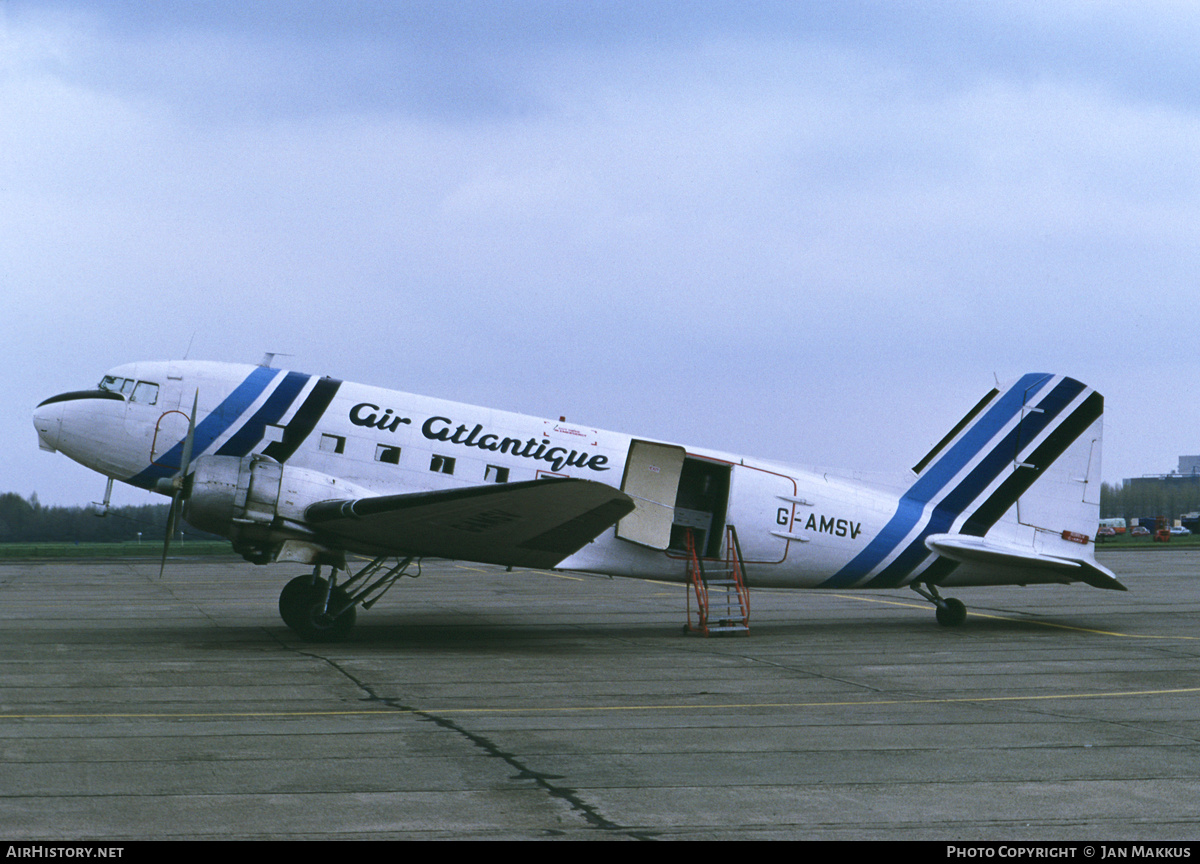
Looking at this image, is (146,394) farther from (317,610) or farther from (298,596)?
(317,610)

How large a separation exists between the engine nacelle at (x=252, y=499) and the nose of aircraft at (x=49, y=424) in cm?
334

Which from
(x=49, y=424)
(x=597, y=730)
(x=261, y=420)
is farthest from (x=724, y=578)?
(x=49, y=424)

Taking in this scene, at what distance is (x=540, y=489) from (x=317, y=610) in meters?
4.60

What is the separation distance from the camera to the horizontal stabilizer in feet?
63.4

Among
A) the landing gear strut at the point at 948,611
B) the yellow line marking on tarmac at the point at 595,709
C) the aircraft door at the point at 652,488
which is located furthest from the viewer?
the landing gear strut at the point at 948,611

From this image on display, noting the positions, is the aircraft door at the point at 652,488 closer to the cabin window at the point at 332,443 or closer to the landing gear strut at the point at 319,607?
the landing gear strut at the point at 319,607

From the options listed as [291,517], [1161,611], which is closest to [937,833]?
[291,517]

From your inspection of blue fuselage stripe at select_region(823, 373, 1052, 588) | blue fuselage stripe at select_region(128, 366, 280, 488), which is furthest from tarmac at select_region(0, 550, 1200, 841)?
blue fuselage stripe at select_region(128, 366, 280, 488)

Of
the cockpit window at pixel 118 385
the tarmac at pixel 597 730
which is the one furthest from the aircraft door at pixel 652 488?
the cockpit window at pixel 118 385

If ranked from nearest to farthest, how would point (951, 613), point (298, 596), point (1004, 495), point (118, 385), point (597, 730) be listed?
point (597, 730) → point (298, 596) → point (118, 385) → point (951, 613) → point (1004, 495)

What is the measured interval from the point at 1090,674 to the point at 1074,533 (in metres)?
6.82

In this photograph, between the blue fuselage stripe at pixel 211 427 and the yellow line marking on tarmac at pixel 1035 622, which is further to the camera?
the yellow line marking on tarmac at pixel 1035 622

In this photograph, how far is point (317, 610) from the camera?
16797 millimetres

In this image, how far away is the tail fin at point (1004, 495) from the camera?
19953 millimetres
